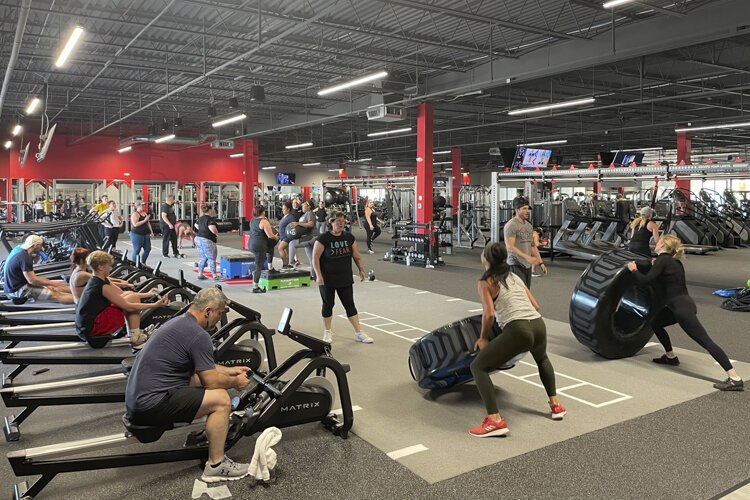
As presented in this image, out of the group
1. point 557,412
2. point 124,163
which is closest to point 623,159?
point 557,412

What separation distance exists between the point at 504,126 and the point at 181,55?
48.6 ft

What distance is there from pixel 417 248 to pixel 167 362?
10908 mm

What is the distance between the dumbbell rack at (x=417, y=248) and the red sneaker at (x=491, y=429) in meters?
9.33

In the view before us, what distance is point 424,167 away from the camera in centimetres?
1534

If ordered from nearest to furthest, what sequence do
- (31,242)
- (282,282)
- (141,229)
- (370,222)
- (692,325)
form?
(692,325), (31,242), (282,282), (141,229), (370,222)

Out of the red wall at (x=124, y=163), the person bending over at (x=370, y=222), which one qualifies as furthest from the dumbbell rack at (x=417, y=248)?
the red wall at (x=124, y=163)

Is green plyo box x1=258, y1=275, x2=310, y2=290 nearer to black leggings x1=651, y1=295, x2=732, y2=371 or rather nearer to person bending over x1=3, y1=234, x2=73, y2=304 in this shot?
person bending over x1=3, y1=234, x2=73, y2=304

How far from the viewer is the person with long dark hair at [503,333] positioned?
3.77 m

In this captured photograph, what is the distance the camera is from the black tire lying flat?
5.31 m

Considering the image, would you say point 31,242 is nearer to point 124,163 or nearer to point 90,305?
point 90,305

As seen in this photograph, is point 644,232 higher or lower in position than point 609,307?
higher

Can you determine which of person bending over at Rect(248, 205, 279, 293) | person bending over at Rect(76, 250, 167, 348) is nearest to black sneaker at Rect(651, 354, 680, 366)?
person bending over at Rect(76, 250, 167, 348)

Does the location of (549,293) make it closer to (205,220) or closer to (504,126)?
(205,220)

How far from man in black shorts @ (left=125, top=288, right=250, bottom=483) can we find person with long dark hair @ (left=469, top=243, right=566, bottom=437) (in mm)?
1591
